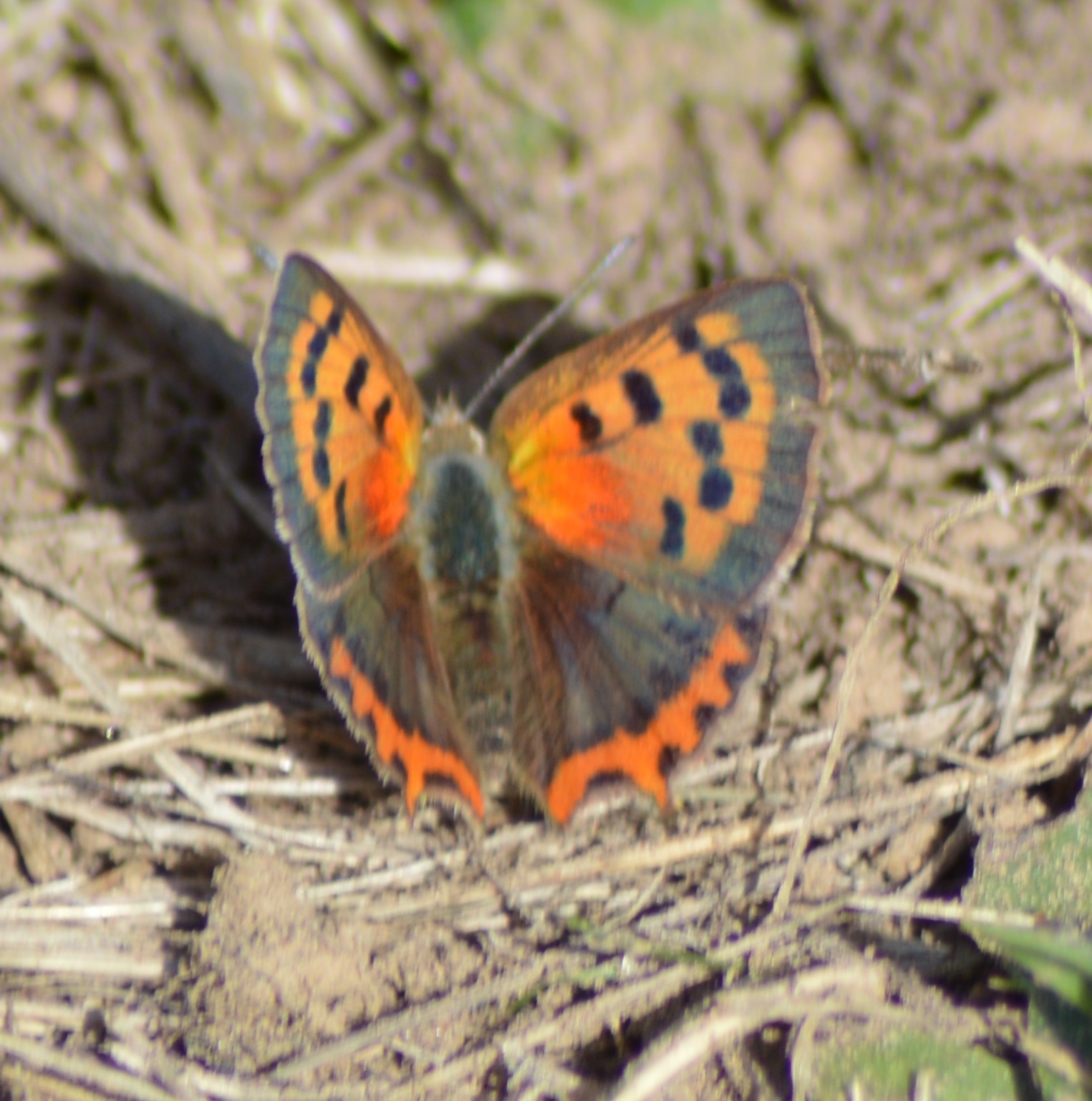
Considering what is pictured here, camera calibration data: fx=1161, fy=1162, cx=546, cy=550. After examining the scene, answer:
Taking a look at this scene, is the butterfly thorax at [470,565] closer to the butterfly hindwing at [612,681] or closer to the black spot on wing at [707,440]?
the butterfly hindwing at [612,681]

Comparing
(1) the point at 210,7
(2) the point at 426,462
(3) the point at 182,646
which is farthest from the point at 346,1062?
(1) the point at 210,7

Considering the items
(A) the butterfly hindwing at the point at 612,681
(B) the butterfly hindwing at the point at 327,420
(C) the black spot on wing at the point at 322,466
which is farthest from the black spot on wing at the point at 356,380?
(A) the butterfly hindwing at the point at 612,681

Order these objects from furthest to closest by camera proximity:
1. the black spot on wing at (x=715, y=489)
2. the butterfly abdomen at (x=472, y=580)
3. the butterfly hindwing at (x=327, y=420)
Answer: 1. the butterfly abdomen at (x=472, y=580)
2. the black spot on wing at (x=715, y=489)
3. the butterfly hindwing at (x=327, y=420)

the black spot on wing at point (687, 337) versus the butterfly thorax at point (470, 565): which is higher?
the black spot on wing at point (687, 337)

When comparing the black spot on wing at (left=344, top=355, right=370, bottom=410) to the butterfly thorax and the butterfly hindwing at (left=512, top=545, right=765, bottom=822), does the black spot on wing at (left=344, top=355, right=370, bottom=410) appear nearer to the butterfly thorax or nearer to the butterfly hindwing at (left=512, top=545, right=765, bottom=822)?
the butterfly thorax

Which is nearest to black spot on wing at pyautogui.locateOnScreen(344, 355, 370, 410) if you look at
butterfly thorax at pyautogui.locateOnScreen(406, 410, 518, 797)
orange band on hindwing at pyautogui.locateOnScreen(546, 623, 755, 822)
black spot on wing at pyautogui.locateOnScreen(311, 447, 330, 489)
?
black spot on wing at pyautogui.locateOnScreen(311, 447, 330, 489)

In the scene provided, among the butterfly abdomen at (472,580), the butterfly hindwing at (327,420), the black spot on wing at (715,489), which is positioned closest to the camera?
the butterfly hindwing at (327,420)

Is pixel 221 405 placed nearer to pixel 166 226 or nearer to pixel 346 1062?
pixel 166 226

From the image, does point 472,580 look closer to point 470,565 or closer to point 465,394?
point 470,565
